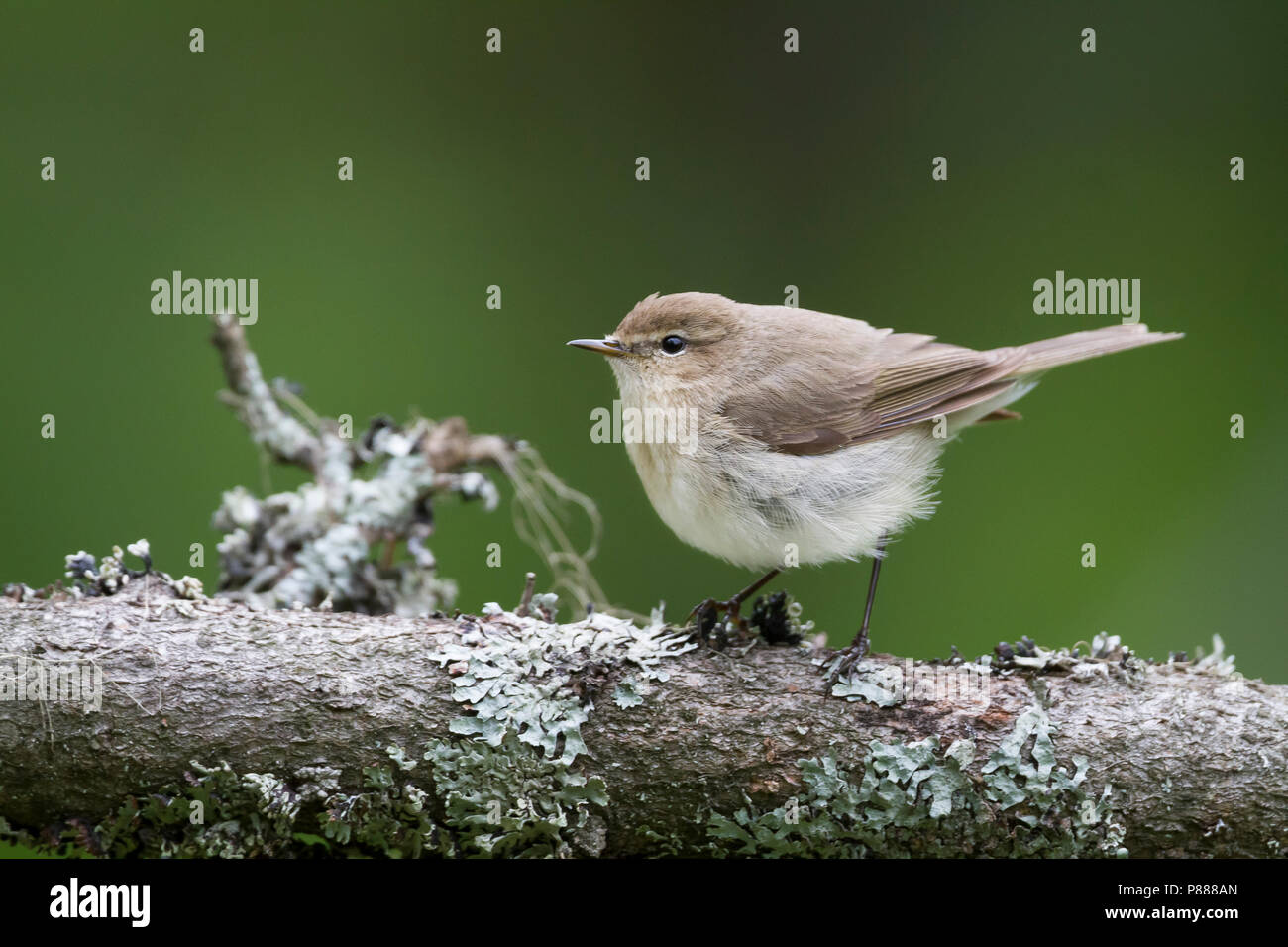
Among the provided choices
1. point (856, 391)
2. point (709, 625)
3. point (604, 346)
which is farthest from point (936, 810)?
point (604, 346)

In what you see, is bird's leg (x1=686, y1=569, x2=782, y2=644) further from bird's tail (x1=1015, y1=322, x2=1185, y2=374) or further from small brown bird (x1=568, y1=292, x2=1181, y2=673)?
bird's tail (x1=1015, y1=322, x2=1185, y2=374)

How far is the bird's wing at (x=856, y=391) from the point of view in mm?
3648

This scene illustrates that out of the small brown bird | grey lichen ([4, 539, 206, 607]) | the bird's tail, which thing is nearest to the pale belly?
the small brown bird

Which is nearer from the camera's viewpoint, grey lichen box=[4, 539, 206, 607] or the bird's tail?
grey lichen box=[4, 539, 206, 607]

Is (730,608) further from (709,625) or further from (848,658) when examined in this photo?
(848,658)

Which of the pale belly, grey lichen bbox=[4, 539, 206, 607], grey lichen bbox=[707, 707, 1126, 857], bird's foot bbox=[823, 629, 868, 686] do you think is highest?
the pale belly

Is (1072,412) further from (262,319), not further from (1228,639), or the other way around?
(262,319)

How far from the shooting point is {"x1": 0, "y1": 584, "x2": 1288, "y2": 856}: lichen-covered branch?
2688mm

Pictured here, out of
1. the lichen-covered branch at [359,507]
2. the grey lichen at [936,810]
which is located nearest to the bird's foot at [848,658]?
the grey lichen at [936,810]

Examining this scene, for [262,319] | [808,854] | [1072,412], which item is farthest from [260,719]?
[1072,412]

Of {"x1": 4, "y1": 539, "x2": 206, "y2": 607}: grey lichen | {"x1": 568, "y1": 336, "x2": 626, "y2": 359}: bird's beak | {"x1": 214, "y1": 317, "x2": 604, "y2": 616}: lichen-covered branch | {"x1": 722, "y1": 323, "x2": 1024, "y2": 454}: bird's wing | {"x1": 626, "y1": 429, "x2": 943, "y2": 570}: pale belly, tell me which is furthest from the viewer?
{"x1": 214, "y1": 317, "x2": 604, "y2": 616}: lichen-covered branch

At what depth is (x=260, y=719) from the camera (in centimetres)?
272

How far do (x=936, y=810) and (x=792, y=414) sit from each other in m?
1.39

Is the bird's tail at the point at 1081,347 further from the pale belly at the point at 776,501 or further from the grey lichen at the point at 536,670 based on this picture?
the grey lichen at the point at 536,670
